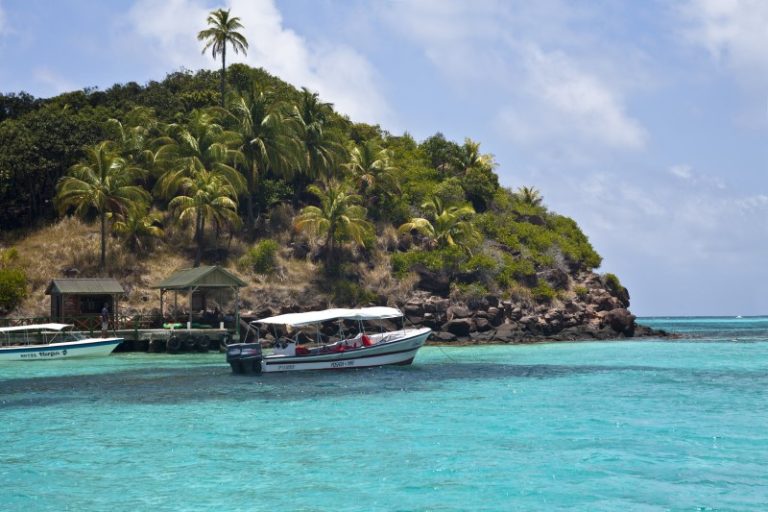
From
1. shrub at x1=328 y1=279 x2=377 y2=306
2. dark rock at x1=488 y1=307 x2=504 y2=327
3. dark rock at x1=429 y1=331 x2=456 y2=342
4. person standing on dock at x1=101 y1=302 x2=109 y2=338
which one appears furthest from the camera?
shrub at x1=328 y1=279 x2=377 y2=306

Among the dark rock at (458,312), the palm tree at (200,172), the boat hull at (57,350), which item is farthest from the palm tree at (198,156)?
the boat hull at (57,350)

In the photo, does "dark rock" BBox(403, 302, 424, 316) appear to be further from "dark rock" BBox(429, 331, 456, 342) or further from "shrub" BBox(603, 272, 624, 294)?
"shrub" BBox(603, 272, 624, 294)

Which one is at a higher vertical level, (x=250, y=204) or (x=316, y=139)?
(x=316, y=139)

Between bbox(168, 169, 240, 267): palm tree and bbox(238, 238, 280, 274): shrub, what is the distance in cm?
281

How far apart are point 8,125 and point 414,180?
3475cm

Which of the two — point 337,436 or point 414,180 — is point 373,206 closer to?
point 414,180

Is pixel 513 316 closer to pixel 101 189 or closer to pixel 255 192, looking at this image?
pixel 255 192

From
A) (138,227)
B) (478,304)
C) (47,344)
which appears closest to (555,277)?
(478,304)

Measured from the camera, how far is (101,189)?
59.9 m

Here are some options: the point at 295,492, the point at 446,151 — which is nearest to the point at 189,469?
the point at 295,492

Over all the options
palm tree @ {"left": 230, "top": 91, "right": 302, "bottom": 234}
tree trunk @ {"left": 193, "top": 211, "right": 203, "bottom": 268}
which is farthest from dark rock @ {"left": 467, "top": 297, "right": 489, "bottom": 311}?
tree trunk @ {"left": 193, "top": 211, "right": 203, "bottom": 268}

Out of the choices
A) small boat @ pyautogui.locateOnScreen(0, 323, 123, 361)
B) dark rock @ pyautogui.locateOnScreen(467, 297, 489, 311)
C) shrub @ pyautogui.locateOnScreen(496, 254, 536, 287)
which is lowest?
small boat @ pyautogui.locateOnScreen(0, 323, 123, 361)

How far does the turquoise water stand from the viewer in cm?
1518

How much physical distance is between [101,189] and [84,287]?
892cm
